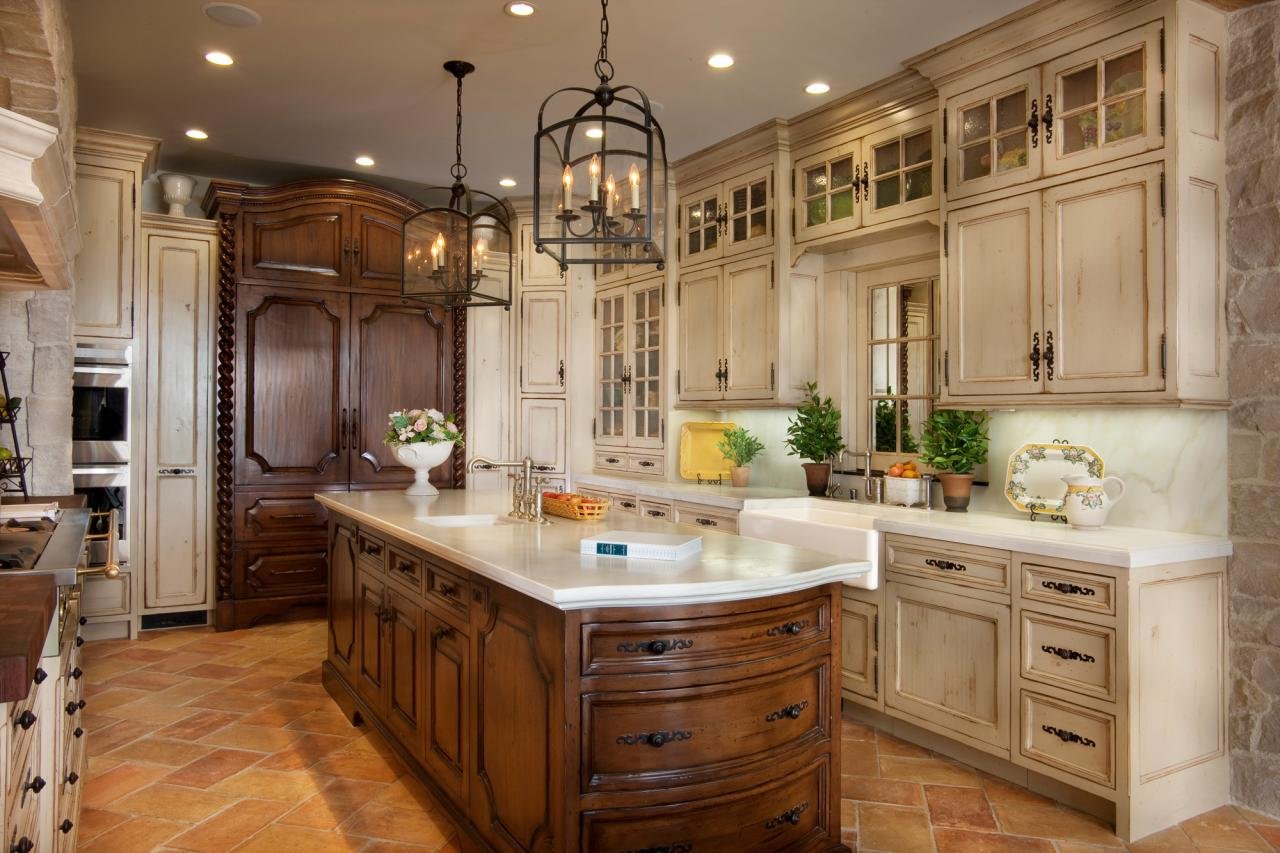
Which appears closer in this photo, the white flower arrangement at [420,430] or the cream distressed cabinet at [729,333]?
the white flower arrangement at [420,430]

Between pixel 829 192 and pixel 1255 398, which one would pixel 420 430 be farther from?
pixel 1255 398

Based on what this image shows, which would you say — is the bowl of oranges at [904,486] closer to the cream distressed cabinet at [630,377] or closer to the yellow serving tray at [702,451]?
the yellow serving tray at [702,451]

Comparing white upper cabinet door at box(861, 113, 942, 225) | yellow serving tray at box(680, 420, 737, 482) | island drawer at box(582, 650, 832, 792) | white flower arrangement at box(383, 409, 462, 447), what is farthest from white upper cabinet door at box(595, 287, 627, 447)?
island drawer at box(582, 650, 832, 792)

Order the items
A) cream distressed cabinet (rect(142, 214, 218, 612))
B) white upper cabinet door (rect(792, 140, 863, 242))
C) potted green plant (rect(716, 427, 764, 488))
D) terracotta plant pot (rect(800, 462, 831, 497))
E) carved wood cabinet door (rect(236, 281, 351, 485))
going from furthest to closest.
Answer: carved wood cabinet door (rect(236, 281, 351, 485)) → cream distressed cabinet (rect(142, 214, 218, 612)) → potted green plant (rect(716, 427, 764, 488)) → terracotta plant pot (rect(800, 462, 831, 497)) → white upper cabinet door (rect(792, 140, 863, 242))

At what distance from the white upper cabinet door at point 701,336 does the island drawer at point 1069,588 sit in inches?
93.8

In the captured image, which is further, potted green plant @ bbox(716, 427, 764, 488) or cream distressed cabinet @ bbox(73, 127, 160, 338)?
potted green plant @ bbox(716, 427, 764, 488)

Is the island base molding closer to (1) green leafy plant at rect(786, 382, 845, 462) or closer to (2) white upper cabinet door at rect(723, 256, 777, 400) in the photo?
(1) green leafy plant at rect(786, 382, 845, 462)

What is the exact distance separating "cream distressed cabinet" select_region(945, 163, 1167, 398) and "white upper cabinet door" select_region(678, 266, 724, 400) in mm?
1676

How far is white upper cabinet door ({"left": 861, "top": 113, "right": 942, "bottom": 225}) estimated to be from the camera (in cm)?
386

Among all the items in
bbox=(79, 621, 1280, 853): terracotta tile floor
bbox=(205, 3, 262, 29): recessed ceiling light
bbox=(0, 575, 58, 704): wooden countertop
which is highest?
bbox=(205, 3, 262, 29): recessed ceiling light

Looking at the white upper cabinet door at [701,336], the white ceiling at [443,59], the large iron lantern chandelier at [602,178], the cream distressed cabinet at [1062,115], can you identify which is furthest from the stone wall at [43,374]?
the cream distressed cabinet at [1062,115]

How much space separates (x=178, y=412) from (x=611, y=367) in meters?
A: 2.85

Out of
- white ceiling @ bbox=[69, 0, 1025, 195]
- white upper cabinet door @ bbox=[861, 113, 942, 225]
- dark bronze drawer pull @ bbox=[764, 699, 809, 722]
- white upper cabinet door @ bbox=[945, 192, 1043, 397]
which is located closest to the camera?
dark bronze drawer pull @ bbox=[764, 699, 809, 722]

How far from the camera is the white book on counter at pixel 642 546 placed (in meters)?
2.31
